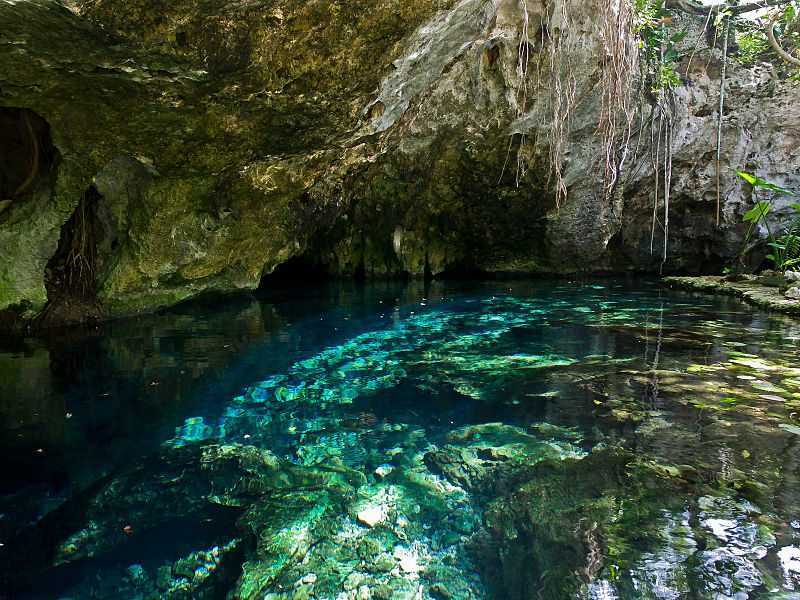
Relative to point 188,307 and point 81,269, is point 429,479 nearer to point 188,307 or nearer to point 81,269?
point 81,269

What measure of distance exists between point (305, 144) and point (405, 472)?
4.54m

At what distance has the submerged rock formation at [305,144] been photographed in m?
3.86

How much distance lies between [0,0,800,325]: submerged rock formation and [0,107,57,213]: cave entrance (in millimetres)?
18

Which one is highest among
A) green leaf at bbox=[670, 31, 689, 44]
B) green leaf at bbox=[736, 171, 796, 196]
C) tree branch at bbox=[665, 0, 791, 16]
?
tree branch at bbox=[665, 0, 791, 16]

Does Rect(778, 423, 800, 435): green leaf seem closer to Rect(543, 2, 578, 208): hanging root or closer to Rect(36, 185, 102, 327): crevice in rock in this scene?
Rect(543, 2, 578, 208): hanging root

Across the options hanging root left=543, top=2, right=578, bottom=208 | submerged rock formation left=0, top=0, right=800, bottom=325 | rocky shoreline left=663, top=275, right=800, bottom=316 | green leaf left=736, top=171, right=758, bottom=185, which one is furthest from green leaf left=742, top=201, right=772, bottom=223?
hanging root left=543, top=2, right=578, bottom=208

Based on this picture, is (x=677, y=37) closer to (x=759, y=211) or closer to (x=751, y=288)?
(x=759, y=211)

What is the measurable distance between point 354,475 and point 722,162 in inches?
459

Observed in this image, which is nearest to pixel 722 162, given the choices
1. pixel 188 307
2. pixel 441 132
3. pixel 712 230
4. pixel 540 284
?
pixel 712 230

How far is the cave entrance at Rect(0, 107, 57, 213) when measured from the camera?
198 inches

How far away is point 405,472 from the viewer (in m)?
2.23

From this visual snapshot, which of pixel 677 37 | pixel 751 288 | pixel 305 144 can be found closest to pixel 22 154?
pixel 305 144

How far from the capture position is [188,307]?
745 centimetres

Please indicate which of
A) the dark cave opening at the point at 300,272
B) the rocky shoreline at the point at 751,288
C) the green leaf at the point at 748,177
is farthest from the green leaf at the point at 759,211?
the dark cave opening at the point at 300,272
